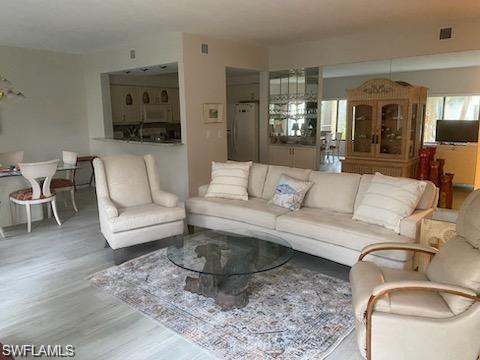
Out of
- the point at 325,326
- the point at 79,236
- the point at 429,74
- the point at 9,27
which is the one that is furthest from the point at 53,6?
Result: the point at 429,74

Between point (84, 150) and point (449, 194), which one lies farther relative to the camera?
point (84, 150)

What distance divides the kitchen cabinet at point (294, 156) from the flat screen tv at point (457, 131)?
82.8 inches

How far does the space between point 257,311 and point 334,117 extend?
456 cm

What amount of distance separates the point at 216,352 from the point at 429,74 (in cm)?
513

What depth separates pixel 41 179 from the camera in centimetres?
517

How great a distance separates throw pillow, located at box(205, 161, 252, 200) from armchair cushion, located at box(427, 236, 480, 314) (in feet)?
8.03

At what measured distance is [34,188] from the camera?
16.0 feet

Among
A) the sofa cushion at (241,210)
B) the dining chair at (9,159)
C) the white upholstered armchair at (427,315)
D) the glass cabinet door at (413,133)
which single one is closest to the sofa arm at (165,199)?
the sofa cushion at (241,210)

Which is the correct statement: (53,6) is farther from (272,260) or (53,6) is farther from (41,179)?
(272,260)

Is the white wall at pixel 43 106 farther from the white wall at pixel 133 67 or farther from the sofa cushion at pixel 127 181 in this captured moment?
the sofa cushion at pixel 127 181

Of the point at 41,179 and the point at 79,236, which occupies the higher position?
the point at 41,179

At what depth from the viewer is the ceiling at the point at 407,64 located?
5.20 m

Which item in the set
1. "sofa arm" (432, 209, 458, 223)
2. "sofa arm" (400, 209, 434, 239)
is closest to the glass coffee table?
"sofa arm" (400, 209, 434, 239)

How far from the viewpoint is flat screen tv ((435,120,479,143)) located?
5.27m
